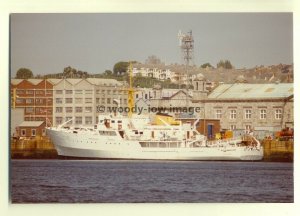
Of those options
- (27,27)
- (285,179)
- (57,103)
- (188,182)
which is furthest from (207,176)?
(27,27)

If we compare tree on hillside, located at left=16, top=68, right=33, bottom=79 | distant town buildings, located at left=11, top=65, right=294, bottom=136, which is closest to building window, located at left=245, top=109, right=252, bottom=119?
distant town buildings, located at left=11, top=65, right=294, bottom=136

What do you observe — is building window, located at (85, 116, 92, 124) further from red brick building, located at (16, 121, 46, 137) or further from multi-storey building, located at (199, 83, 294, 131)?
multi-storey building, located at (199, 83, 294, 131)

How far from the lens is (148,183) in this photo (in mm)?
6461

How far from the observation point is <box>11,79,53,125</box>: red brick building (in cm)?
645

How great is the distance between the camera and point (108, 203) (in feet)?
21.1

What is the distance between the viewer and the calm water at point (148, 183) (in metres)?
6.43

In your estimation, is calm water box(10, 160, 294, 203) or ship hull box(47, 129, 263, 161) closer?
calm water box(10, 160, 294, 203)

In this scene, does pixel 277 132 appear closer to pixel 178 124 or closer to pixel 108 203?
pixel 178 124

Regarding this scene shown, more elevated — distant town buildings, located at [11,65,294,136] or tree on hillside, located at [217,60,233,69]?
tree on hillside, located at [217,60,233,69]

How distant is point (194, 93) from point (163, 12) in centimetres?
63

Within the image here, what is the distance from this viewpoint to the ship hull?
6547 millimetres

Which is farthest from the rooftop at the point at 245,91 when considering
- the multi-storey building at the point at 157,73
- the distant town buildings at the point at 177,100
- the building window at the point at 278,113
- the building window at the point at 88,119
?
the building window at the point at 88,119

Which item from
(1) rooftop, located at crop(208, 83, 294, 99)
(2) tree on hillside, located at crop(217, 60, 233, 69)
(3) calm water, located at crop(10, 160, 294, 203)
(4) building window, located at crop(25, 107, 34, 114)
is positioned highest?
(2) tree on hillside, located at crop(217, 60, 233, 69)

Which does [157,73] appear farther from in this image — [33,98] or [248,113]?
[33,98]
